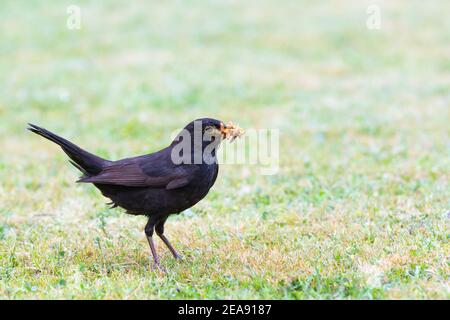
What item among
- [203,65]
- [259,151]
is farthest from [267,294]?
[203,65]

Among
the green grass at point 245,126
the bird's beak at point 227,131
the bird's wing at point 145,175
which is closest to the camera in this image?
the green grass at point 245,126

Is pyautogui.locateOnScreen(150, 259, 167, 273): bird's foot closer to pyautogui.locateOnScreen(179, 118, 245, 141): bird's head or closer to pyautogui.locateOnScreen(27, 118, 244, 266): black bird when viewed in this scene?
pyautogui.locateOnScreen(27, 118, 244, 266): black bird

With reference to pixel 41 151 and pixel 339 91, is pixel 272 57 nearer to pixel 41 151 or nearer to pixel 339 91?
pixel 339 91

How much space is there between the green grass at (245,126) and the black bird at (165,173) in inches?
20.6

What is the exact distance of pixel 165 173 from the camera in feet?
19.0

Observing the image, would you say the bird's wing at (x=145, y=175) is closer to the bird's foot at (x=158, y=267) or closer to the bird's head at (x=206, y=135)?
the bird's head at (x=206, y=135)

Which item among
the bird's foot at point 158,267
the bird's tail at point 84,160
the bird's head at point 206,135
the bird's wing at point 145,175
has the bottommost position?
the bird's foot at point 158,267

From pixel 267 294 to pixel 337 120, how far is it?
7.63 meters

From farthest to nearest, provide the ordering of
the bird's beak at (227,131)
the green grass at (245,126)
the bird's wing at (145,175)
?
the bird's beak at (227,131)
the bird's wing at (145,175)
the green grass at (245,126)

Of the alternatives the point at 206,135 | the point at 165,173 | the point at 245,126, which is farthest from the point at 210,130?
the point at 245,126

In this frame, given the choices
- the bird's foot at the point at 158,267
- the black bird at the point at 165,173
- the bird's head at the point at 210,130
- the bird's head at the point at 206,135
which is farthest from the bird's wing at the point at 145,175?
the bird's foot at the point at 158,267

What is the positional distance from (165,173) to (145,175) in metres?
0.18

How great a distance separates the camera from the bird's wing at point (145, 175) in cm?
569

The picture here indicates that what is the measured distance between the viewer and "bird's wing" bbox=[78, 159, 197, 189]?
569 cm
